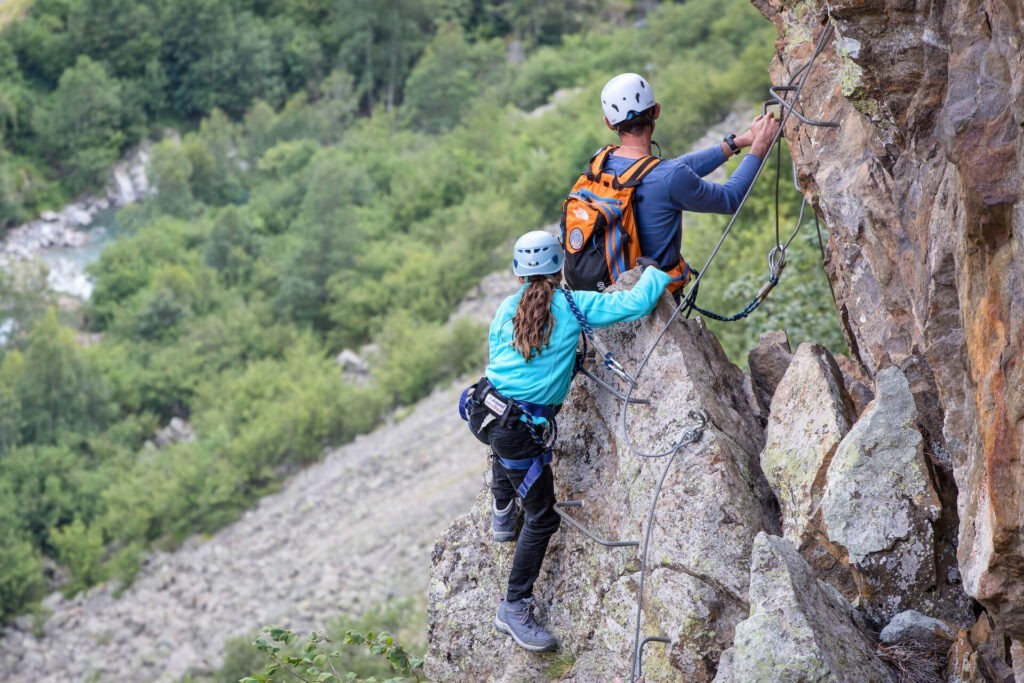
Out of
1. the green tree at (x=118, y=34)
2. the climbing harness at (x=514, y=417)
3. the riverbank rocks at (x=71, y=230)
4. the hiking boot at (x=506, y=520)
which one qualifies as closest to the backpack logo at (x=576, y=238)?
the climbing harness at (x=514, y=417)

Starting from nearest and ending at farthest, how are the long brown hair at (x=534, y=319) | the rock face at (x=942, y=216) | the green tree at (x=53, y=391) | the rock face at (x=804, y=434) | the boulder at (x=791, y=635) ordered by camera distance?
the rock face at (x=942, y=216) → the boulder at (x=791, y=635) → the long brown hair at (x=534, y=319) → the rock face at (x=804, y=434) → the green tree at (x=53, y=391)

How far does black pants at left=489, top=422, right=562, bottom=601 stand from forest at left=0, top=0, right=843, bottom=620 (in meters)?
→ 9.53

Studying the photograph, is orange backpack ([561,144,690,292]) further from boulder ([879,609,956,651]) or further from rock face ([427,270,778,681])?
boulder ([879,609,956,651])

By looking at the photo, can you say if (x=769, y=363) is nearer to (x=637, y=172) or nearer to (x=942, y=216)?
(x=637, y=172)

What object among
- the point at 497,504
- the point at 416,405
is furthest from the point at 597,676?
the point at 416,405

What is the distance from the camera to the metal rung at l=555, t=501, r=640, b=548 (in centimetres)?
620

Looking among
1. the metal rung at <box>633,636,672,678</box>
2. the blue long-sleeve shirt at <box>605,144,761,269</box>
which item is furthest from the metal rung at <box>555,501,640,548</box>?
the blue long-sleeve shirt at <box>605,144,761,269</box>

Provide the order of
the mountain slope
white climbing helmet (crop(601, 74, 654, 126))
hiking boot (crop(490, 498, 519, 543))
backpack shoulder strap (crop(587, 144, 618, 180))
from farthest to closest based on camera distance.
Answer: the mountain slope < hiking boot (crop(490, 498, 519, 543)) < backpack shoulder strap (crop(587, 144, 618, 180)) < white climbing helmet (crop(601, 74, 654, 126))

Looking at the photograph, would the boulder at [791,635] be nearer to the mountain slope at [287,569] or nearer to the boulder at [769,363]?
the boulder at [769,363]

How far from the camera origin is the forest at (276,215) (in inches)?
1177

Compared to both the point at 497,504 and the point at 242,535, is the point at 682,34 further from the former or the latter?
the point at 497,504

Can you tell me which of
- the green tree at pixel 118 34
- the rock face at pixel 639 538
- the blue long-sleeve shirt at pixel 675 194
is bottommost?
the rock face at pixel 639 538

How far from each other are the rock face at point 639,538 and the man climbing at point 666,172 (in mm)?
461

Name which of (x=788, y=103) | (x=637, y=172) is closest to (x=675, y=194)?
(x=637, y=172)
